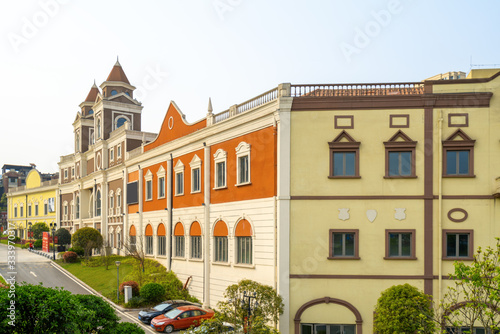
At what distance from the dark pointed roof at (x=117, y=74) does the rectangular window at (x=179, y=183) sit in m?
26.7

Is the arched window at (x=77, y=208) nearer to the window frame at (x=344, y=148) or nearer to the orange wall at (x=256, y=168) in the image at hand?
the orange wall at (x=256, y=168)

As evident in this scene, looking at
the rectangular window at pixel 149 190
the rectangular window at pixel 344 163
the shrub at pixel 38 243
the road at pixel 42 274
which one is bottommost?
the shrub at pixel 38 243

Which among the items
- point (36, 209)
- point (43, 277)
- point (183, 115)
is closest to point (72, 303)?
point (183, 115)

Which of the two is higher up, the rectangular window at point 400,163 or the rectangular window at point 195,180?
the rectangular window at point 400,163

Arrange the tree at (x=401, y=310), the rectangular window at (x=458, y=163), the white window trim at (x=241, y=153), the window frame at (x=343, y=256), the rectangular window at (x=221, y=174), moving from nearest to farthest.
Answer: the tree at (x=401, y=310), the rectangular window at (x=458, y=163), the window frame at (x=343, y=256), the white window trim at (x=241, y=153), the rectangular window at (x=221, y=174)

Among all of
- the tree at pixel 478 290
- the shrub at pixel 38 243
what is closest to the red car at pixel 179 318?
the tree at pixel 478 290

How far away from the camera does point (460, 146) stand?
22250 millimetres

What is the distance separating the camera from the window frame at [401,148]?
22469mm

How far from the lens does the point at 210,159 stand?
3086cm

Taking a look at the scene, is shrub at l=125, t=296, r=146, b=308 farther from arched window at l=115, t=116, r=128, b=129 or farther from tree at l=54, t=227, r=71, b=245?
tree at l=54, t=227, r=71, b=245

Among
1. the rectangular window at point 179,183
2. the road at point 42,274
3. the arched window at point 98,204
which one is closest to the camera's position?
the rectangular window at point 179,183

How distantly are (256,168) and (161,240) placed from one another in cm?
1619

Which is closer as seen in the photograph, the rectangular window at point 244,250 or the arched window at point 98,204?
the rectangular window at point 244,250

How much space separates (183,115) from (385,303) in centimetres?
2117
